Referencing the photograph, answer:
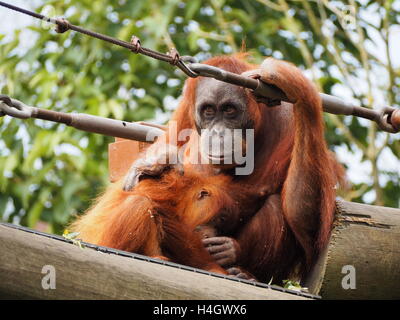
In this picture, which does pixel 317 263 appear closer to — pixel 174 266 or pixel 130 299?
pixel 174 266

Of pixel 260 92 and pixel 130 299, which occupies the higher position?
pixel 260 92

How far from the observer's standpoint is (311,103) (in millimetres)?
3281

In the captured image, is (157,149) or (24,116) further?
(157,149)

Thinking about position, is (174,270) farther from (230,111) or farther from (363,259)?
(230,111)

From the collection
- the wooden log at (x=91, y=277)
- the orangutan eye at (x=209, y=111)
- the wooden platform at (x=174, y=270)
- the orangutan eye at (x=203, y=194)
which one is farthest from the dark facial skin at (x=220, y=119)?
the wooden log at (x=91, y=277)

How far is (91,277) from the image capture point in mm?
2367

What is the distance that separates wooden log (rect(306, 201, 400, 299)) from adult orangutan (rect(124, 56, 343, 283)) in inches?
5.2

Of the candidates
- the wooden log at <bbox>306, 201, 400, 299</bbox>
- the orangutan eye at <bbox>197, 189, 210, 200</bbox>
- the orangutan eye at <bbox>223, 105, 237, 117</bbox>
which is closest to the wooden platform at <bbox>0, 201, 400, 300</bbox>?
the wooden log at <bbox>306, 201, 400, 299</bbox>

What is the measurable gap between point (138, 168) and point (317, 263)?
1.01 m

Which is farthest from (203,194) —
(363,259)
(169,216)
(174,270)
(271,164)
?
(174,270)

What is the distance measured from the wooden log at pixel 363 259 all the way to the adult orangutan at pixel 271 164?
0.13 meters

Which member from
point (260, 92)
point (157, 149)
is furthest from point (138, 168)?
point (260, 92)

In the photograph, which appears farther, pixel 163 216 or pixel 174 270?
pixel 163 216

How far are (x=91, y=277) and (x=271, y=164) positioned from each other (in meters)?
1.46
